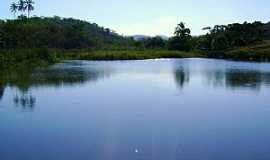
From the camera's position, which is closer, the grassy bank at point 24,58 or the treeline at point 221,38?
the grassy bank at point 24,58

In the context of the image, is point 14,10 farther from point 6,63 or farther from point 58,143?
Answer: point 58,143

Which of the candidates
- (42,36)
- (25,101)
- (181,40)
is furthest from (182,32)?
(25,101)

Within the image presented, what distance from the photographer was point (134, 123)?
11711 millimetres

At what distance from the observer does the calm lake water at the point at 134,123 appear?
8766 mm

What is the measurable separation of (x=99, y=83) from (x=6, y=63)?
15712 mm

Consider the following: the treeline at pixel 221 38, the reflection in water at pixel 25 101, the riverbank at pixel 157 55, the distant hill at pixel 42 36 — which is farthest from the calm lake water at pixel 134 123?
the treeline at pixel 221 38

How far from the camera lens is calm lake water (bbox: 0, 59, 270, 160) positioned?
877 cm

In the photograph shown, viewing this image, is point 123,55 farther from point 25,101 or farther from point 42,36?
point 25,101

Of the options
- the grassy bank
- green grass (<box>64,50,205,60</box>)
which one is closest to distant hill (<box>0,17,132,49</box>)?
green grass (<box>64,50,205,60</box>)

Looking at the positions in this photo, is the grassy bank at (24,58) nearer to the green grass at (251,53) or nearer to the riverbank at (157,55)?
the riverbank at (157,55)

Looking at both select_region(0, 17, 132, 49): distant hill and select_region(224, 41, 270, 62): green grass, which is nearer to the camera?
select_region(224, 41, 270, 62): green grass

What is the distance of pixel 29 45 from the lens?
218ft

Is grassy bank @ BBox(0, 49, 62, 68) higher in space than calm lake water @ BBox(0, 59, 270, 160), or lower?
higher

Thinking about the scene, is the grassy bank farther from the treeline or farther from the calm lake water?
the treeline
